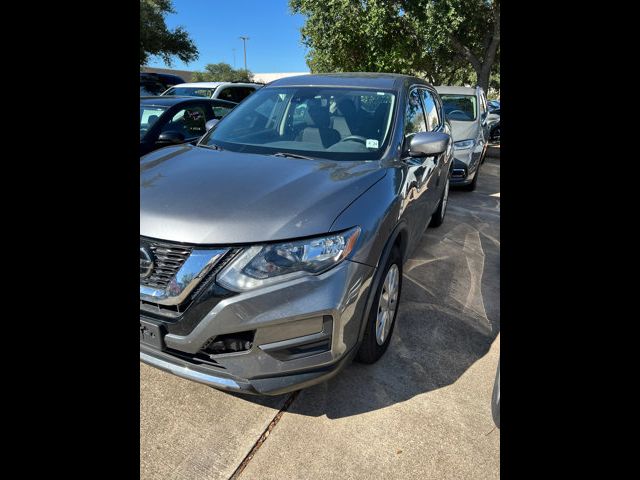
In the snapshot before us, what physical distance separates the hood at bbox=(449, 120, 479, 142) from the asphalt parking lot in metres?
4.78

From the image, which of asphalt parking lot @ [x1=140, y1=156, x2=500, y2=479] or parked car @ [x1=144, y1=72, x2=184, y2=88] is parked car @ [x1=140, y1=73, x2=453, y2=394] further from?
parked car @ [x1=144, y1=72, x2=184, y2=88]

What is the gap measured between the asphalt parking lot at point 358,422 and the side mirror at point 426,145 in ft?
3.91

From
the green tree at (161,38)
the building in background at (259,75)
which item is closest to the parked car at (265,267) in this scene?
the green tree at (161,38)

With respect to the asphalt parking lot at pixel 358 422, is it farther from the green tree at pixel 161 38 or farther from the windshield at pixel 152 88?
the green tree at pixel 161 38

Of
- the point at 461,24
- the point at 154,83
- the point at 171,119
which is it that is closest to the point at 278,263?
the point at 171,119

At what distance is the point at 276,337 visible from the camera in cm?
182

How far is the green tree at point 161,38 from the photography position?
896 inches

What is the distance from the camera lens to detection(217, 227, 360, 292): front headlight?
179 cm
